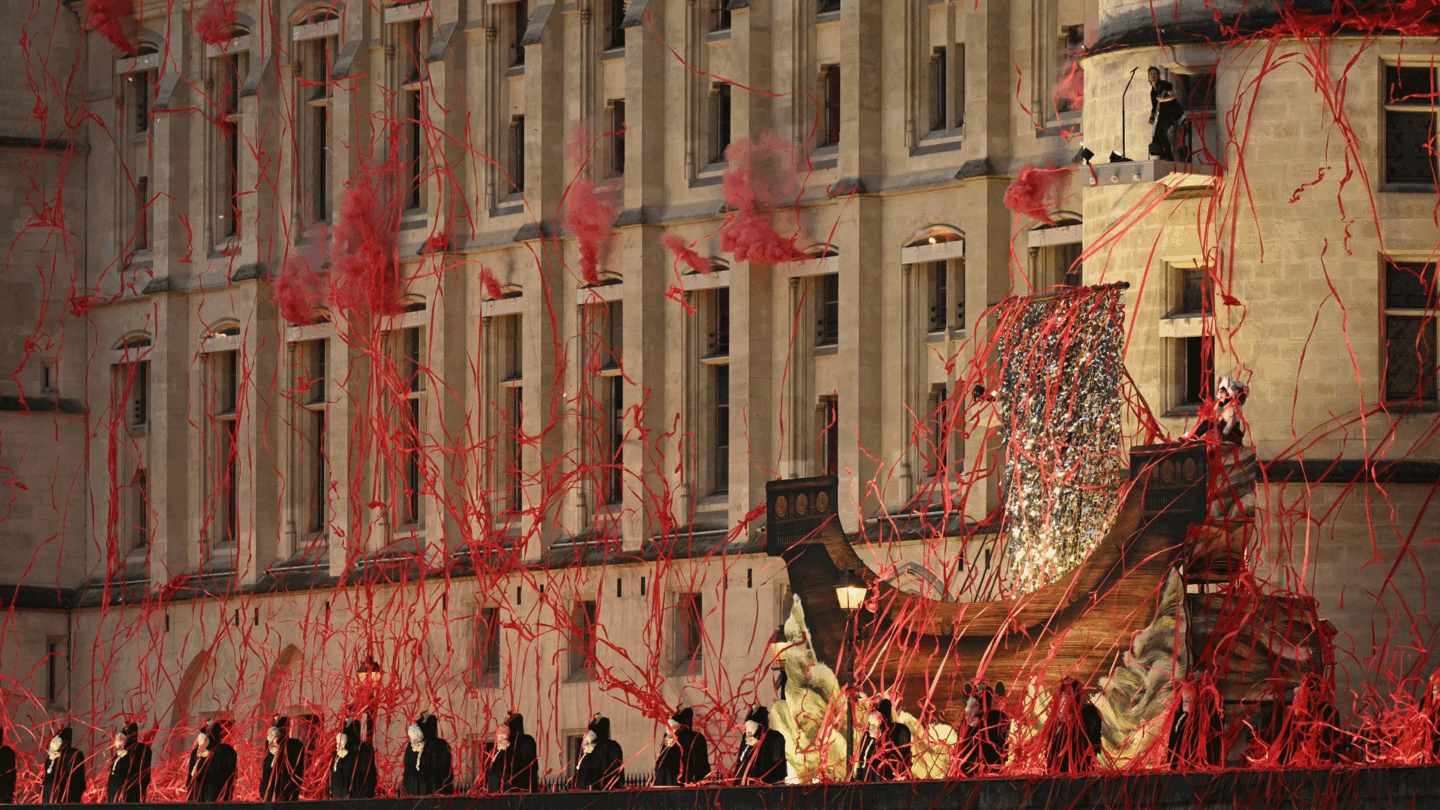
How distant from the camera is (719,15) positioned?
54438 mm

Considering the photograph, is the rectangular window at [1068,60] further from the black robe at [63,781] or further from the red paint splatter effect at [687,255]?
the black robe at [63,781]

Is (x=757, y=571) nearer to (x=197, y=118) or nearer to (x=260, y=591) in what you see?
(x=260, y=591)

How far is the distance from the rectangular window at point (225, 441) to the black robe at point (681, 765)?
30.7 m

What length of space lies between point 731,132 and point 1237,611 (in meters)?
23.8

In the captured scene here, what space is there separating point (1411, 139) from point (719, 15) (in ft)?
65.4

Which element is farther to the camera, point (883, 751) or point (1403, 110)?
point (1403, 110)

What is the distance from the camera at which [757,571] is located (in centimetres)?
5169

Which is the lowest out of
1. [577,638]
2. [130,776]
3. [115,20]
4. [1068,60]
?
[130,776]

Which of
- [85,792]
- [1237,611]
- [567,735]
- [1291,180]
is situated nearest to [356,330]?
[567,735]

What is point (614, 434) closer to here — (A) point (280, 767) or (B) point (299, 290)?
(B) point (299, 290)

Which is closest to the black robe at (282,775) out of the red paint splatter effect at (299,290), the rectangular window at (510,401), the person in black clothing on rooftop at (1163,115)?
the person in black clothing on rooftop at (1163,115)

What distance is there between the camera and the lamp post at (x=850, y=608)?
108 ft

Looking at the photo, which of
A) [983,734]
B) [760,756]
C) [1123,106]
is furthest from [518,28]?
[983,734]

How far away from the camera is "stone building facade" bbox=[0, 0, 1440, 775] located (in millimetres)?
36375
